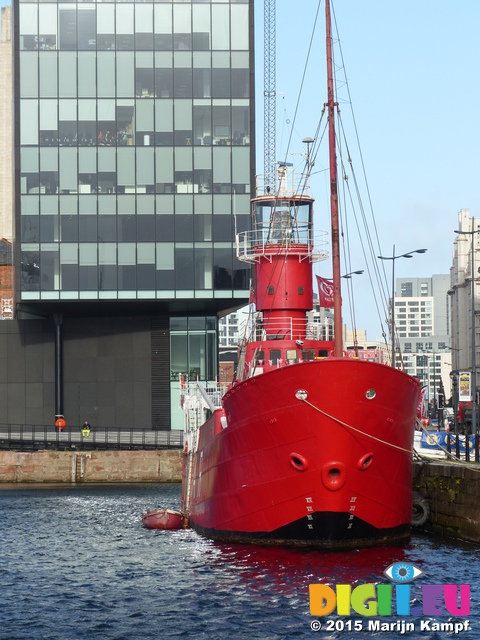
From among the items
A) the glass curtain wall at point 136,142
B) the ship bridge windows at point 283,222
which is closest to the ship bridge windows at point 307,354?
the ship bridge windows at point 283,222

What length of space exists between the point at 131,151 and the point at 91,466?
863 inches

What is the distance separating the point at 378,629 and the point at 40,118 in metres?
56.2

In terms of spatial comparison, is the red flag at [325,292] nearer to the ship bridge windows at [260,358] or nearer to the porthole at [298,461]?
the ship bridge windows at [260,358]

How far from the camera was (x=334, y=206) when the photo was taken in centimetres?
3098

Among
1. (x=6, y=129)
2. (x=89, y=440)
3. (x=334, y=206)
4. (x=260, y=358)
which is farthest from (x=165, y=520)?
(x=6, y=129)

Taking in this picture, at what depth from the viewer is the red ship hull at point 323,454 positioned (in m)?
28.7

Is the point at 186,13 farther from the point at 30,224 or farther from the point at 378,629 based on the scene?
the point at 378,629

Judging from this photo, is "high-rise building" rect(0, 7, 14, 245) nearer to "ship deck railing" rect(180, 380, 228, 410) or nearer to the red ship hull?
"ship deck railing" rect(180, 380, 228, 410)

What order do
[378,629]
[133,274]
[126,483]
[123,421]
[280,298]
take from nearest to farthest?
[378,629] < [280,298] < [126,483] < [133,274] < [123,421]

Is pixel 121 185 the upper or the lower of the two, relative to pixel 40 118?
lower

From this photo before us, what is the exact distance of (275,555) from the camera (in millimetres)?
29469

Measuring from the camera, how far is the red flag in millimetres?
33969

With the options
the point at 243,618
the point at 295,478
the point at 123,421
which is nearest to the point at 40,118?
the point at 123,421

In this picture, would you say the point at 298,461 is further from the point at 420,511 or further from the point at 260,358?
the point at 420,511
